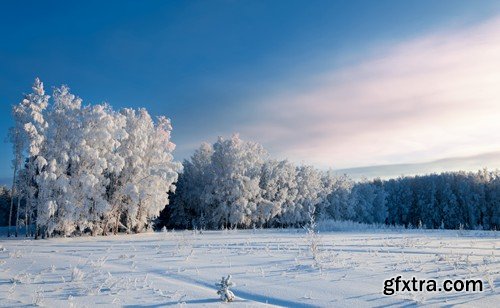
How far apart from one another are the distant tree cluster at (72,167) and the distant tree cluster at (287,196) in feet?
59.4

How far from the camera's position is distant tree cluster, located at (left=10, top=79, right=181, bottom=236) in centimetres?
3541

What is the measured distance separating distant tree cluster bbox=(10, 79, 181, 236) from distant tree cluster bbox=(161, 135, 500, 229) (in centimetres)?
1810

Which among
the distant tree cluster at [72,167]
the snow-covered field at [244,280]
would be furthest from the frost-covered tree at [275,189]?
the snow-covered field at [244,280]

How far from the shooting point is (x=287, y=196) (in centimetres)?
6981

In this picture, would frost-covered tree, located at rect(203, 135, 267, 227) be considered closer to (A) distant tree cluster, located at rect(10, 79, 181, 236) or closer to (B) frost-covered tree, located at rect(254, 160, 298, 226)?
(B) frost-covered tree, located at rect(254, 160, 298, 226)

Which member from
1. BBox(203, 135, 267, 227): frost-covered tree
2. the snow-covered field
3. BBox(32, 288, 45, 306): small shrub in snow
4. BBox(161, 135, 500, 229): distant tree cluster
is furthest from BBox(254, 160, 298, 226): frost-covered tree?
BBox(32, 288, 45, 306): small shrub in snow

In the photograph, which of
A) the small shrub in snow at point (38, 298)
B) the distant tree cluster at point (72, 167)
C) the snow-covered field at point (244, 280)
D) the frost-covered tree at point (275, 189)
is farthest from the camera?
the frost-covered tree at point (275, 189)

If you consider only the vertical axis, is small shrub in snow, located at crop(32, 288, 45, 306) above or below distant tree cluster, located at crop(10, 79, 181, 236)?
below

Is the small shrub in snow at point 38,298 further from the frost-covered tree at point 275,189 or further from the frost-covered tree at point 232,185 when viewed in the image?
the frost-covered tree at point 275,189

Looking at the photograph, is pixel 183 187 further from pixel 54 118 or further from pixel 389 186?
pixel 389 186

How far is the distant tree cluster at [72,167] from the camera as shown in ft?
116

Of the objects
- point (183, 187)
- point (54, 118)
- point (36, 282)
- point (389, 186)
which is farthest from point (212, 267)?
point (389, 186)

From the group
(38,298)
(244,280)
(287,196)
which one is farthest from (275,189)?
(38,298)

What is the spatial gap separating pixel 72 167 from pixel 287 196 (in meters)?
40.4
